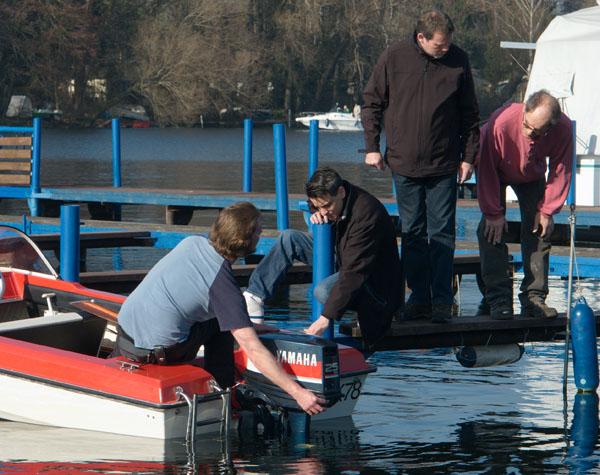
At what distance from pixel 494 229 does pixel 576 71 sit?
10895mm

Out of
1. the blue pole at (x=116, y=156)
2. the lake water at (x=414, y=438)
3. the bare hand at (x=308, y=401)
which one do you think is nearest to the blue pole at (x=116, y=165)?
the blue pole at (x=116, y=156)

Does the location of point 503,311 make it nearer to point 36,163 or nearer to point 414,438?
point 414,438

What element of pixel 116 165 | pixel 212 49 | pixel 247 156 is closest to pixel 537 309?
pixel 247 156

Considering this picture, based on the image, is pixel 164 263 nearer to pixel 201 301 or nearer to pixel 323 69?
pixel 201 301

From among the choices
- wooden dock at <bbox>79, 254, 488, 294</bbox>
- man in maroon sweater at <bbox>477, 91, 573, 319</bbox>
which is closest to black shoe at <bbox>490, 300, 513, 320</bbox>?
man in maroon sweater at <bbox>477, 91, 573, 319</bbox>

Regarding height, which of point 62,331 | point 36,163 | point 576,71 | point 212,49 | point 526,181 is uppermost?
point 212,49

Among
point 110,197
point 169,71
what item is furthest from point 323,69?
point 110,197

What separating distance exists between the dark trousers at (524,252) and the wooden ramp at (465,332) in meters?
0.24

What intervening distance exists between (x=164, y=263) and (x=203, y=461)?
1.16 metres

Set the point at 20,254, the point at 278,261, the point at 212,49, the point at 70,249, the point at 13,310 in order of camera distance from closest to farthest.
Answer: the point at 278,261
the point at 13,310
the point at 20,254
the point at 70,249
the point at 212,49

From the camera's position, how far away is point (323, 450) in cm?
677

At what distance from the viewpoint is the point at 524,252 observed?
25.5ft

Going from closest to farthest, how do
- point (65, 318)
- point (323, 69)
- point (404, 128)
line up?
point (404, 128)
point (65, 318)
point (323, 69)

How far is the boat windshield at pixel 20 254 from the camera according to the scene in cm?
856
